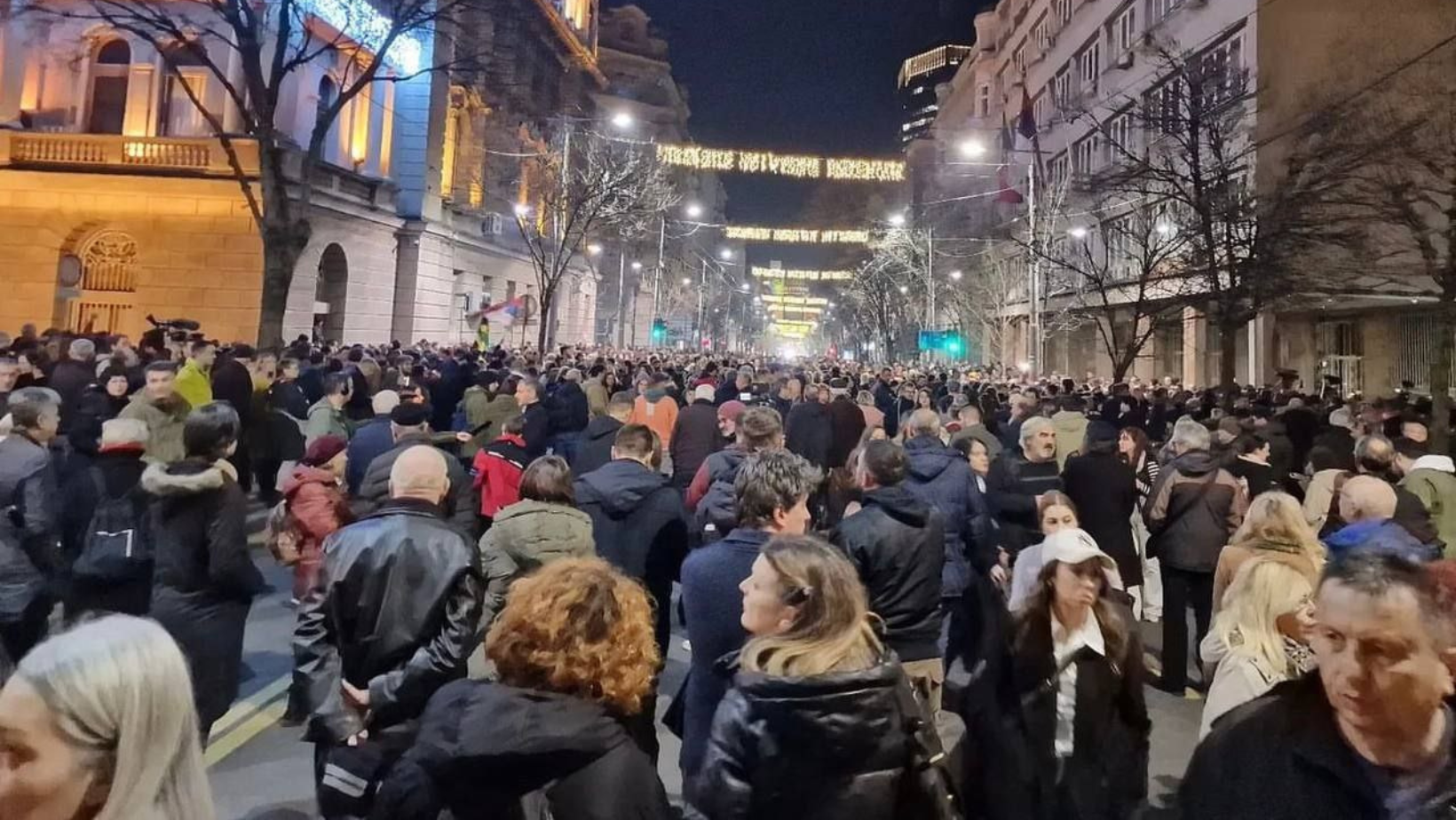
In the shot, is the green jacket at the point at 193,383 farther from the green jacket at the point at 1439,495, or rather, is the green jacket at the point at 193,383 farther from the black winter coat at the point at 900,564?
the green jacket at the point at 1439,495

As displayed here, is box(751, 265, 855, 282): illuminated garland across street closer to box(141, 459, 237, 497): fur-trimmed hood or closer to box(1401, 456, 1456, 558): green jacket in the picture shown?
box(1401, 456, 1456, 558): green jacket

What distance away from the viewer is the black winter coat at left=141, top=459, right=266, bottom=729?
4.23m

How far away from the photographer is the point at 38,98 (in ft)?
81.5

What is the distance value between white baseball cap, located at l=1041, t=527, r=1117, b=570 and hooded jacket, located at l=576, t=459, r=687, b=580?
2.71 metres

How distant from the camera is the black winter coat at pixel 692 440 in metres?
9.47

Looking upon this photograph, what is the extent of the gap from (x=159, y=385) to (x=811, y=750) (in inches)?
278

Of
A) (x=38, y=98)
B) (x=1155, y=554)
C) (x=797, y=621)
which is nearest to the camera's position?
(x=797, y=621)

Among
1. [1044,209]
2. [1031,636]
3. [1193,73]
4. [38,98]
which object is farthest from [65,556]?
[1044,209]

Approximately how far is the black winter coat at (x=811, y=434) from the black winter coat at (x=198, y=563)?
686cm

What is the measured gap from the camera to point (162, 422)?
24.0ft

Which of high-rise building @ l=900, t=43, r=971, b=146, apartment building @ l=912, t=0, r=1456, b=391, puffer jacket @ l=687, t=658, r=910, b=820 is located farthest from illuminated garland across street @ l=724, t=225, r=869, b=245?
high-rise building @ l=900, t=43, r=971, b=146

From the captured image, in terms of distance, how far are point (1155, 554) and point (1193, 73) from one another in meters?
15.8

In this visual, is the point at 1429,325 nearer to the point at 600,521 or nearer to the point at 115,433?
the point at 600,521

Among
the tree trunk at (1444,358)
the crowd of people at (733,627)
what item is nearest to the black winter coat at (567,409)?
the crowd of people at (733,627)
